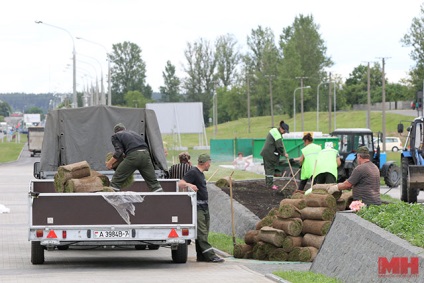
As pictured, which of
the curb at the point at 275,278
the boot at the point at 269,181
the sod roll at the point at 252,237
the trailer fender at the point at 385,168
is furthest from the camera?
the trailer fender at the point at 385,168

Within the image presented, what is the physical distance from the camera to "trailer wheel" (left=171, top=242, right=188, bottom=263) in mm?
16572

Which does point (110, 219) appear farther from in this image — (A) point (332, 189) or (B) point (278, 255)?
(A) point (332, 189)

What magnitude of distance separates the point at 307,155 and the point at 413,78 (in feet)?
366

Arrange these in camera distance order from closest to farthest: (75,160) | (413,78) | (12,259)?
(12,259) < (75,160) < (413,78)

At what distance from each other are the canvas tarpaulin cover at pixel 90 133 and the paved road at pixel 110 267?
180 cm

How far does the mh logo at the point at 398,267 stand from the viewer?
36.9ft

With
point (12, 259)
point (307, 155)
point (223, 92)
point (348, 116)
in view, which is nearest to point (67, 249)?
point (12, 259)

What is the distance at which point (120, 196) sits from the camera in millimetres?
15688

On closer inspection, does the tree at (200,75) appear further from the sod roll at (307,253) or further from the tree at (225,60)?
the sod roll at (307,253)

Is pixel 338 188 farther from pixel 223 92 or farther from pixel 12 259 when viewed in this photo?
pixel 223 92

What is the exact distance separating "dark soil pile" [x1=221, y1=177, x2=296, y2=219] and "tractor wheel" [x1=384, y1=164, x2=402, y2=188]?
43.4 ft

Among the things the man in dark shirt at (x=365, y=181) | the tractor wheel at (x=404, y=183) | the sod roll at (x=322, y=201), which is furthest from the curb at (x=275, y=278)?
the tractor wheel at (x=404, y=183)

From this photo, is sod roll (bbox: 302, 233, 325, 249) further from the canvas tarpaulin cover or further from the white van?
the white van

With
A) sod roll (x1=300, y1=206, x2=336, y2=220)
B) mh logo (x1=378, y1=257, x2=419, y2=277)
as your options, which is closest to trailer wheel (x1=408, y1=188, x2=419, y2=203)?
sod roll (x1=300, y1=206, x2=336, y2=220)
